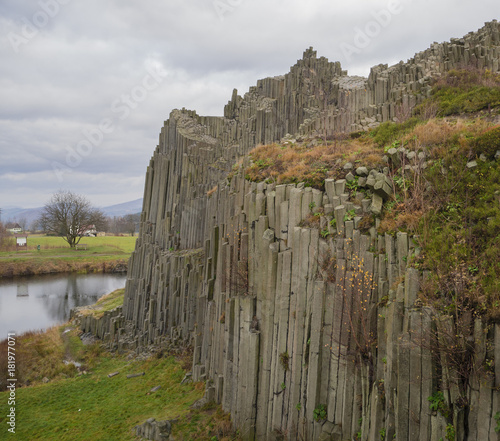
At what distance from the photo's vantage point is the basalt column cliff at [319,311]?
5.61 m

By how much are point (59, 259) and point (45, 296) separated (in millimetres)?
12442

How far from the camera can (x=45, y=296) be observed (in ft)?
112

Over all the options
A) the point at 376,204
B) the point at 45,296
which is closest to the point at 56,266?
the point at 45,296

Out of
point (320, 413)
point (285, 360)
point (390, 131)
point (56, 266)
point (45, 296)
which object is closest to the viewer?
point (320, 413)

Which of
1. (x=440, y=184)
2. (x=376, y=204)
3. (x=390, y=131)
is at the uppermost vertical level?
(x=390, y=131)

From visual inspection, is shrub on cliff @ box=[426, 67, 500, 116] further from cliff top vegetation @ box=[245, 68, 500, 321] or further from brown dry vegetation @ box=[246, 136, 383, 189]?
brown dry vegetation @ box=[246, 136, 383, 189]

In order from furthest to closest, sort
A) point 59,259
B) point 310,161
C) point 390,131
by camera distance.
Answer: point 59,259 → point 390,131 → point 310,161

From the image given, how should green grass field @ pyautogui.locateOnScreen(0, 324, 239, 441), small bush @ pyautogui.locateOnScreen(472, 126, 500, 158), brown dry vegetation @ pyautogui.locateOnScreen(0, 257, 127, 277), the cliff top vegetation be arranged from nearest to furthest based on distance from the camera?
the cliff top vegetation
small bush @ pyautogui.locateOnScreen(472, 126, 500, 158)
green grass field @ pyautogui.locateOnScreen(0, 324, 239, 441)
brown dry vegetation @ pyautogui.locateOnScreen(0, 257, 127, 277)

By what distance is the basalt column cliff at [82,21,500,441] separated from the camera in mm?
5609

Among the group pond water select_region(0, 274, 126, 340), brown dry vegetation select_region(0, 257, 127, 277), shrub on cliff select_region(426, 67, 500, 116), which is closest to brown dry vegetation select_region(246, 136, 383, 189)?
shrub on cliff select_region(426, 67, 500, 116)

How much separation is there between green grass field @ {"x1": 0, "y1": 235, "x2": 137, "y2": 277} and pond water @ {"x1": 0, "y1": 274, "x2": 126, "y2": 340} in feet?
5.15

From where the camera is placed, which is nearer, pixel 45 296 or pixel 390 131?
pixel 390 131

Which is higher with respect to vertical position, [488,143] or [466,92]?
[466,92]

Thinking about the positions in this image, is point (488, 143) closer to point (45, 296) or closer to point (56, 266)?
point (45, 296)
